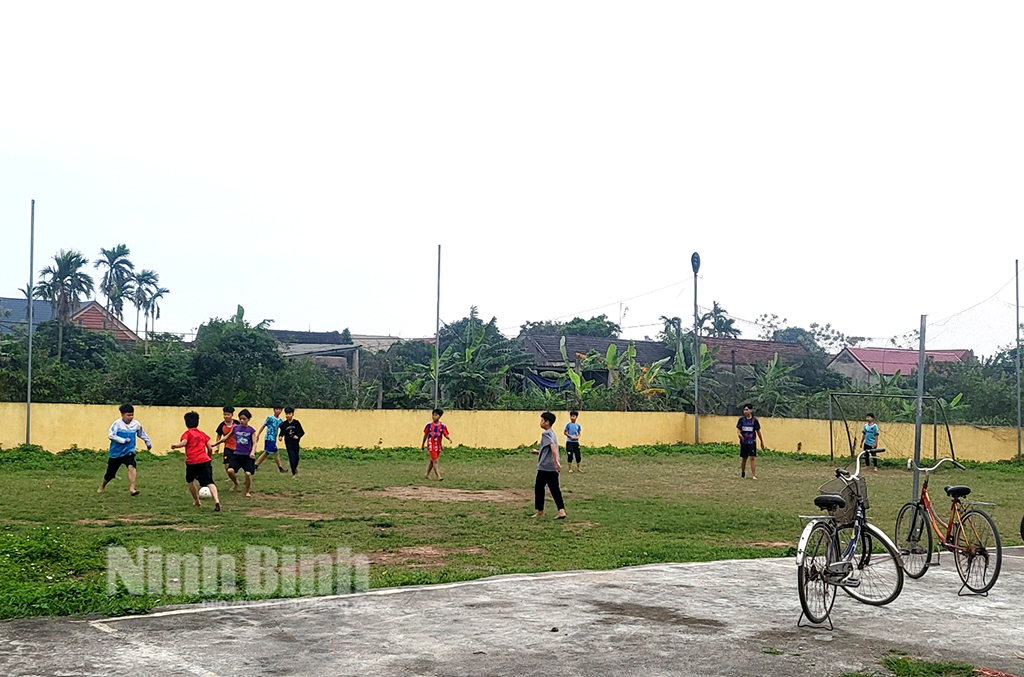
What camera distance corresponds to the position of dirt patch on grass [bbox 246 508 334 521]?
610 inches

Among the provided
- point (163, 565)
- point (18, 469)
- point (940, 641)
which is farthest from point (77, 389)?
point (940, 641)

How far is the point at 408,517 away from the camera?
15.7 meters

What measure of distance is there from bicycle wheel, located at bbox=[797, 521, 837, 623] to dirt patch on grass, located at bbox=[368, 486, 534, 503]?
1021 centimetres

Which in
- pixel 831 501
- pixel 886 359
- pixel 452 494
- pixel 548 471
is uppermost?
pixel 886 359

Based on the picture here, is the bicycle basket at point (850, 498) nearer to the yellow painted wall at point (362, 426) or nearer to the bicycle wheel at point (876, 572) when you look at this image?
the bicycle wheel at point (876, 572)

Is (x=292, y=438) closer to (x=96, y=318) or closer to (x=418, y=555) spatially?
(x=418, y=555)

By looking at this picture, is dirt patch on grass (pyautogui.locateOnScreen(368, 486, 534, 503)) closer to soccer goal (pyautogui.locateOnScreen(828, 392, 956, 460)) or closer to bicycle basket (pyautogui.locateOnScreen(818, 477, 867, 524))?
bicycle basket (pyautogui.locateOnScreen(818, 477, 867, 524))

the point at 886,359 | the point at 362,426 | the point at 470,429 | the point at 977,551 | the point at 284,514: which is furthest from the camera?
the point at 886,359

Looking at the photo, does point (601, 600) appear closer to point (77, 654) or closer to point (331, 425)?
point (77, 654)

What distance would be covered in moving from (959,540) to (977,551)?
0.24 meters

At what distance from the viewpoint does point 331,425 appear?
3198 cm

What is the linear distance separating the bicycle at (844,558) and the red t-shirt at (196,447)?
9992 mm

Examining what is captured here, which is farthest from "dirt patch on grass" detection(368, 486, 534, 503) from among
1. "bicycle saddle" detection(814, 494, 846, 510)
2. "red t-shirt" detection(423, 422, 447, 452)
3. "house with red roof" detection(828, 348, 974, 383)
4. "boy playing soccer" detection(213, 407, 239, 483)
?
"house with red roof" detection(828, 348, 974, 383)

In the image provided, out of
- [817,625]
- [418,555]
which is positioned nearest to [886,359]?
[418,555]
